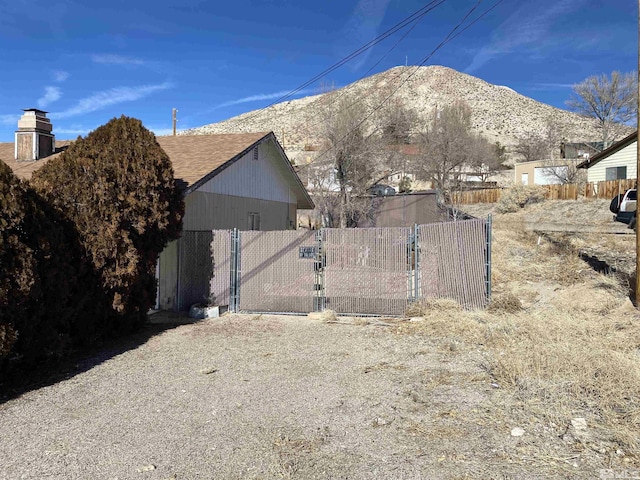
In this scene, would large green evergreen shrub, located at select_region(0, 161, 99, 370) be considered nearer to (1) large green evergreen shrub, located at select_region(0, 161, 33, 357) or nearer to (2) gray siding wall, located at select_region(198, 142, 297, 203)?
(1) large green evergreen shrub, located at select_region(0, 161, 33, 357)

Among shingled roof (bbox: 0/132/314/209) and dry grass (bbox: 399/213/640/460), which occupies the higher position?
shingled roof (bbox: 0/132/314/209)

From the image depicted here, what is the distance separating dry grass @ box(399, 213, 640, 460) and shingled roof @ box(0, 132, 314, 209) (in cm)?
599

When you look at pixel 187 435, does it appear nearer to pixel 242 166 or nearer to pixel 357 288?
pixel 357 288

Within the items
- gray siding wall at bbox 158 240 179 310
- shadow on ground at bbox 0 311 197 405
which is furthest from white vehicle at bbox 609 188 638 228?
shadow on ground at bbox 0 311 197 405

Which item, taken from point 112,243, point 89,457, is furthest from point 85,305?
point 89,457

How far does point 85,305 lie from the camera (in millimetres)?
7289

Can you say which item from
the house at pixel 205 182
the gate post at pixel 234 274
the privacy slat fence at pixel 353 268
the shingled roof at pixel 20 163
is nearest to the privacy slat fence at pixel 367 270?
the privacy slat fence at pixel 353 268

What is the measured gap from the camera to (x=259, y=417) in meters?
4.81

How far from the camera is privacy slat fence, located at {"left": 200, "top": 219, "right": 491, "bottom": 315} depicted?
9.61 metres

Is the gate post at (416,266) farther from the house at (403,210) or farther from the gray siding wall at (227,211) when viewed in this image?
the house at (403,210)

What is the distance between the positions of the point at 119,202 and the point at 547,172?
43.4 metres

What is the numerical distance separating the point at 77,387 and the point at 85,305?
182 centimetres

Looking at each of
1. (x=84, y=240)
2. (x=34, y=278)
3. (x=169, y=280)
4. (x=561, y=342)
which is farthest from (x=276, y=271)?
(x=561, y=342)

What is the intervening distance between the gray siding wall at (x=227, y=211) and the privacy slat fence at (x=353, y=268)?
1306 millimetres
